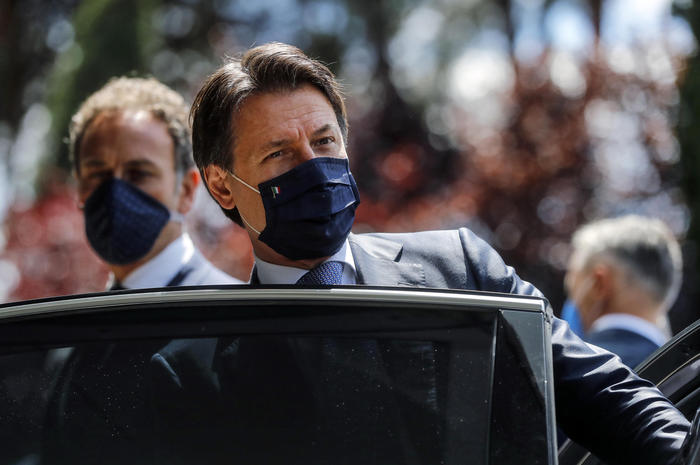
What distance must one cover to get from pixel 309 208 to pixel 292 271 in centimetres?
21

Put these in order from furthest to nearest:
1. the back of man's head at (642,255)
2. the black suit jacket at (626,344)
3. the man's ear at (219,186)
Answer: the back of man's head at (642,255)
the black suit jacket at (626,344)
the man's ear at (219,186)

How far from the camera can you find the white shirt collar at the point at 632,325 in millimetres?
3971

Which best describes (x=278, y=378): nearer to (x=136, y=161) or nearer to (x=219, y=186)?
(x=219, y=186)

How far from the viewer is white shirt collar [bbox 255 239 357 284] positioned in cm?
232

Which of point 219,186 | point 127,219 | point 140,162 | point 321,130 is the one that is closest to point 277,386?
point 321,130

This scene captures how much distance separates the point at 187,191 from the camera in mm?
3713

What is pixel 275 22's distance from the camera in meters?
20.0

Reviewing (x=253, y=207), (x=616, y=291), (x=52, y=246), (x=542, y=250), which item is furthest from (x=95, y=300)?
(x=52, y=246)

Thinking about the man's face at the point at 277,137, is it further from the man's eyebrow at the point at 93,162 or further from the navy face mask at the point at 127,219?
the man's eyebrow at the point at 93,162

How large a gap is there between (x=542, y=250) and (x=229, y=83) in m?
9.04

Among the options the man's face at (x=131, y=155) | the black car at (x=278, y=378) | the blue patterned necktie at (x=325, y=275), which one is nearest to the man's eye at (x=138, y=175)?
the man's face at (x=131, y=155)

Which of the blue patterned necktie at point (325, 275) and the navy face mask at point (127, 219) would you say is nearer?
the blue patterned necktie at point (325, 275)

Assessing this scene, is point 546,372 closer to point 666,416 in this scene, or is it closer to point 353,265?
point 666,416

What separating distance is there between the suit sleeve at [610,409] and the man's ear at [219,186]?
0.83 m
